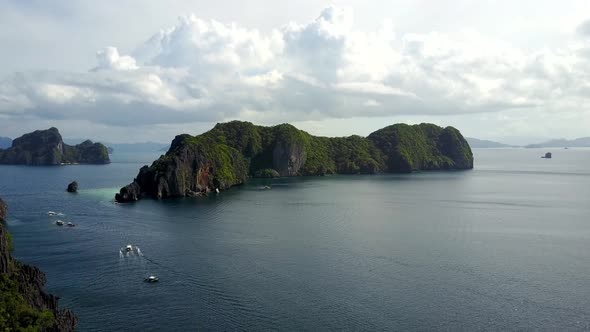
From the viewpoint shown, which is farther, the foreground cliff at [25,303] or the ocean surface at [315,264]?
the ocean surface at [315,264]

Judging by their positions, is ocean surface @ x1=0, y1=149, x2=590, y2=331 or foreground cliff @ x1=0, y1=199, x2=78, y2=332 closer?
foreground cliff @ x1=0, y1=199, x2=78, y2=332

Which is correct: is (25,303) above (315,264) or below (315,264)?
above

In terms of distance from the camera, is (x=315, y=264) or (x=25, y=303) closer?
(x=25, y=303)

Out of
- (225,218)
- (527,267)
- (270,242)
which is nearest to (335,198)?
(225,218)

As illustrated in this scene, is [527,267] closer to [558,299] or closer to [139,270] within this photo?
[558,299]
